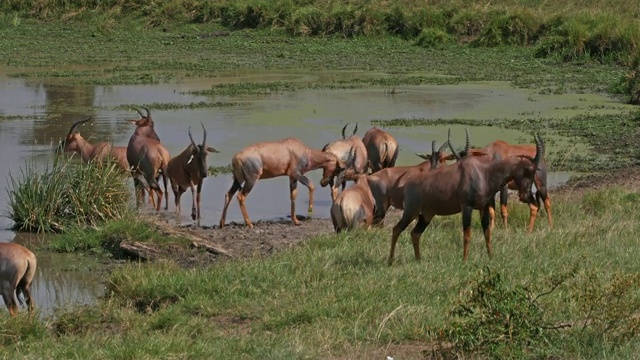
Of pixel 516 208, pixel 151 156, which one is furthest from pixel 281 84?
pixel 516 208

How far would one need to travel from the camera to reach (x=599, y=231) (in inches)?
464

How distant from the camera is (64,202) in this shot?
47.1 feet

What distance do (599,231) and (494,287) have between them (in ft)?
13.9

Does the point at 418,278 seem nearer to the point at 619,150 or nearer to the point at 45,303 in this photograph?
the point at 45,303

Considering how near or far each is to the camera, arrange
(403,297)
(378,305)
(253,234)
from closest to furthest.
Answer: (378,305), (403,297), (253,234)

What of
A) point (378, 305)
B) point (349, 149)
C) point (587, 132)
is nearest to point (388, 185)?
point (349, 149)

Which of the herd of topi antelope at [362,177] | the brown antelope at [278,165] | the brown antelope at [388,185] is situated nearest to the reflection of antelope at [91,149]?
the herd of topi antelope at [362,177]

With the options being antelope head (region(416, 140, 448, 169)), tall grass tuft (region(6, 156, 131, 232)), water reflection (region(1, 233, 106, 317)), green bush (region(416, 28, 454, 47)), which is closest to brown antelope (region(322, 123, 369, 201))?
antelope head (region(416, 140, 448, 169))

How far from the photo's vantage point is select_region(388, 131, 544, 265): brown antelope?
10531 millimetres

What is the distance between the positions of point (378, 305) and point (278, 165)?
284 inches

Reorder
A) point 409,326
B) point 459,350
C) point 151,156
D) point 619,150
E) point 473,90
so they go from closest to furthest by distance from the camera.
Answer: point 459,350
point 409,326
point 151,156
point 619,150
point 473,90

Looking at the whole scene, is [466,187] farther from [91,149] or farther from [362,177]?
[91,149]

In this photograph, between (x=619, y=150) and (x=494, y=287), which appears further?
(x=619, y=150)

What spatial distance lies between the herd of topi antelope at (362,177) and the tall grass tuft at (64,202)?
0.80 metres
